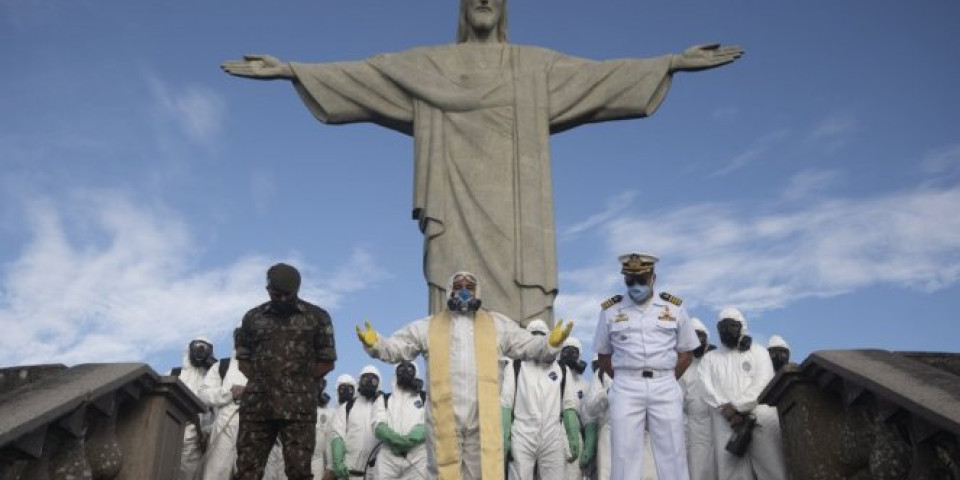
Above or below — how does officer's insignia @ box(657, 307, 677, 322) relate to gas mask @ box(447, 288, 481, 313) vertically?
below

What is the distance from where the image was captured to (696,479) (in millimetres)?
9508

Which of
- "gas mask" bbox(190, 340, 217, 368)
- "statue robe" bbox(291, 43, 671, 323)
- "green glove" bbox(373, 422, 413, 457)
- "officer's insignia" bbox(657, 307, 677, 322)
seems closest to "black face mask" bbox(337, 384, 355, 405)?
"gas mask" bbox(190, 340, 217, 368)

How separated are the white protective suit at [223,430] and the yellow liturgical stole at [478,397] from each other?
3.39 m

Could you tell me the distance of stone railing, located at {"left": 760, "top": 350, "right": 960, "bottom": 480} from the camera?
17.3 feet

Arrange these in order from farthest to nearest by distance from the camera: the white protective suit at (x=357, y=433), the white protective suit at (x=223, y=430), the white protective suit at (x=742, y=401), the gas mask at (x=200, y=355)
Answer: the white protective suit at (x=357, y=433) < the gas mask at (x=200, y=355) < the white protective suit at (x=223, y=430) < the white protective suit at (x=742, y=401)

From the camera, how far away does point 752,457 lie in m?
8.80

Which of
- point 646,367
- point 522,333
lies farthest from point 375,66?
point 646,367

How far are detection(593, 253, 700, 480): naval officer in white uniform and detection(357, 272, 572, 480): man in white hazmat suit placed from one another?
1.73 ft

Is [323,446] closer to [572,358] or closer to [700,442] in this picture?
[572,358]

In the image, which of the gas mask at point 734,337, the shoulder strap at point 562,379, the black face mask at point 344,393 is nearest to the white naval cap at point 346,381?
the black face mask at point 344,393

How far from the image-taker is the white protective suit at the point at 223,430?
1004 centimetres

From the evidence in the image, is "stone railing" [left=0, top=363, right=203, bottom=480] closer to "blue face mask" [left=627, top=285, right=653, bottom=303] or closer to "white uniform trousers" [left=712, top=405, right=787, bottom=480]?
"blue face mask" [left=627, top=285, right=653, bottom=303]

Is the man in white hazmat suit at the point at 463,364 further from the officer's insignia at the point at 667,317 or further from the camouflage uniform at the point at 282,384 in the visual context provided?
the officer's insignia at the point at 667,317

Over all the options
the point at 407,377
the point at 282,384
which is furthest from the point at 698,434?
the point at 282,384
